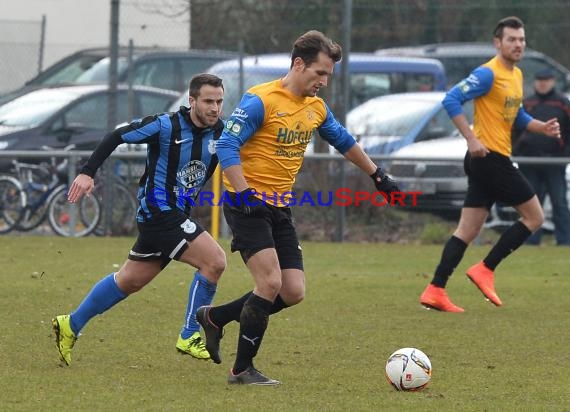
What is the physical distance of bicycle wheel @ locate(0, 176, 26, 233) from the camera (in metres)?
15.0

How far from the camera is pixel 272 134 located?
268 inches

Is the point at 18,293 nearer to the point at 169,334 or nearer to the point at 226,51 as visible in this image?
the point at 169,334

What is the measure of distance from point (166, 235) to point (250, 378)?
3.56 ft

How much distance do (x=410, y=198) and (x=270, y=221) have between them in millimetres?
8425

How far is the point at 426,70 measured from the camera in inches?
731

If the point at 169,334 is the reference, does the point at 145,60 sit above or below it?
above

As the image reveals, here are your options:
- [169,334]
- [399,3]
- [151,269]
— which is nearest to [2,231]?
[399,3]

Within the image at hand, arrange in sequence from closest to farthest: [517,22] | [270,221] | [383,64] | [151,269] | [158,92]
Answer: [270,221] < [151,269] < [517,22] < [158,92] < [383,64]

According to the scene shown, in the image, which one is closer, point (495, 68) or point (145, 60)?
point (495, 68)

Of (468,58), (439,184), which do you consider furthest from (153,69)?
(468,58)

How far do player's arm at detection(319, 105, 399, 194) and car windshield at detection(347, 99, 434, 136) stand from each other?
8.52 meters

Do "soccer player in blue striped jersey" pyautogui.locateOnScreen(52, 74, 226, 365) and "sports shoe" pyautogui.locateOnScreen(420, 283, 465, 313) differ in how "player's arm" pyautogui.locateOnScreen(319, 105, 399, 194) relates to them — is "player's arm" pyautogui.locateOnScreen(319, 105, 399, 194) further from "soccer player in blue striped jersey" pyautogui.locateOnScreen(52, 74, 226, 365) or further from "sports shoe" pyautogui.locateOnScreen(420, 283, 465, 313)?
"sports shoe" pyautogui.locateOnScreen(420, 283, 465, 313)

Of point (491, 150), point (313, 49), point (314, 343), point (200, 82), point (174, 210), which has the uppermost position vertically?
point (313, 49)

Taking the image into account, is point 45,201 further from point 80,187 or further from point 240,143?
point 240,143
